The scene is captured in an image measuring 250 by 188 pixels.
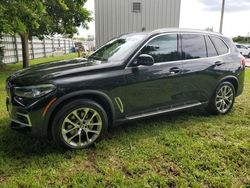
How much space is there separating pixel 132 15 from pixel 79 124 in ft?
35.4

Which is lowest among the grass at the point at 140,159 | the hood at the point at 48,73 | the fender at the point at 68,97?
the grass at the point at 140,159

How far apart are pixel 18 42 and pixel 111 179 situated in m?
15.6

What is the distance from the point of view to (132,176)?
2568 mm

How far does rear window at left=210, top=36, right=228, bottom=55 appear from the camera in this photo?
4.36m

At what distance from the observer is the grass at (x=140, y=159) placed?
2484 mm

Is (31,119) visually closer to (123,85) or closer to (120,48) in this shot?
(123,85)

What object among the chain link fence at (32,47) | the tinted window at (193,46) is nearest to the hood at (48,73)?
the tinted window at (193,46)

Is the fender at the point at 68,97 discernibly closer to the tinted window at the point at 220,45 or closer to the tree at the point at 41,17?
the tinted window at the point at 220,45

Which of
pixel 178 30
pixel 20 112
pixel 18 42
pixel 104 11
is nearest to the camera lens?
pixel 20 112

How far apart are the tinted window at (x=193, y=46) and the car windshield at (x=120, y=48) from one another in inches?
30.0

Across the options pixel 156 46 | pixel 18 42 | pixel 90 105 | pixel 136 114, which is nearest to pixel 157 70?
pixel 156 46

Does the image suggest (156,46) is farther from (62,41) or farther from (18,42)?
(62,41)

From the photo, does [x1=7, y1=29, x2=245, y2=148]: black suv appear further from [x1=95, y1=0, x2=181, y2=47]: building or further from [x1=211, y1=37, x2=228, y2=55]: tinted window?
[x1=95, y1=0, x2=181, y2=47]: building

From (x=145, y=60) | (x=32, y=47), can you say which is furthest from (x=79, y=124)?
(x=32, y=47)
